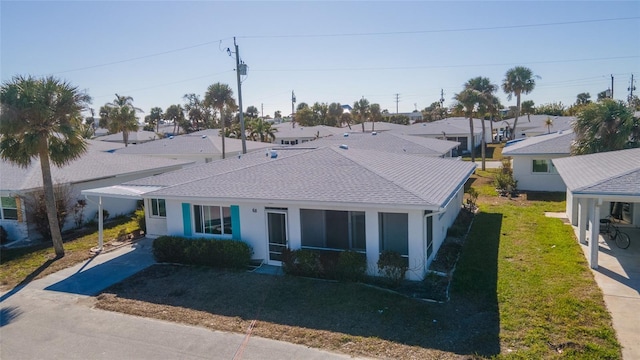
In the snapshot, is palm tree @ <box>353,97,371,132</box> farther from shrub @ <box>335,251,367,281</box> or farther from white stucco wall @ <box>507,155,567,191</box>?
shrub @ <box>335,251,367,281</box>

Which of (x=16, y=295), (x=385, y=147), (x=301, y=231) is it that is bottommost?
(x=16, y=295)

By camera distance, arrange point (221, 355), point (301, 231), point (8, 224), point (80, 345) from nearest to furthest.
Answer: point (221, 355) < point (80, 345) < point (301, 231) < point (8, 224)

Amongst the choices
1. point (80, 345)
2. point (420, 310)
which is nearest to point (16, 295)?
point (80, 345)

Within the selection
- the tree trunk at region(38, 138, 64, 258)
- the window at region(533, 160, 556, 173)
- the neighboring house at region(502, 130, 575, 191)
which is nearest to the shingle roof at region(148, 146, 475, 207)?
the tree trunk at region(38, 138, 64, 258)

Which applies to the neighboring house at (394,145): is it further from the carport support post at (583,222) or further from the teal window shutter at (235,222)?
the teal window shutter at (235,222)

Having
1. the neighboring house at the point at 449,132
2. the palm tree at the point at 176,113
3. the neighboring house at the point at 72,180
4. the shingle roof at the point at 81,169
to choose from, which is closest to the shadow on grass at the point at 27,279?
the shingle roof at the point at 81,169

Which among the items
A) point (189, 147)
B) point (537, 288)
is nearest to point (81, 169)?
point (189, 147)

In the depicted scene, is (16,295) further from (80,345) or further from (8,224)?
(8,224)
